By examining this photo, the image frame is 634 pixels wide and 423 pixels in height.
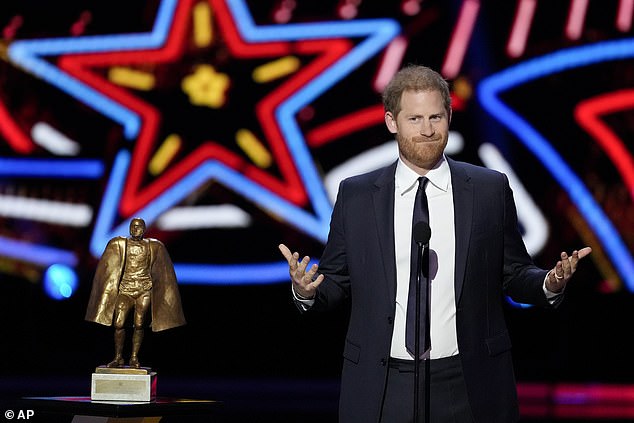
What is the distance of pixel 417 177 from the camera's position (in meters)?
2.64

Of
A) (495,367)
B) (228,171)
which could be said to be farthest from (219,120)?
(495,367)

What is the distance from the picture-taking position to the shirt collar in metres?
2.64

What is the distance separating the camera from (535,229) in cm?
573

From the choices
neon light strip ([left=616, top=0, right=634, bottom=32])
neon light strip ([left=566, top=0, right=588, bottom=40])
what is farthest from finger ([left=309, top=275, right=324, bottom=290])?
neon light strip ([left=616, top=0, right=634, bottom=32])

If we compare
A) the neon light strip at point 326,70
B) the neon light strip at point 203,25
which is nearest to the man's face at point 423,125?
the neon light strip at point 326,70

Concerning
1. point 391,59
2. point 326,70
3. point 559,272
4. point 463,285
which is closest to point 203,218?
point 326,70

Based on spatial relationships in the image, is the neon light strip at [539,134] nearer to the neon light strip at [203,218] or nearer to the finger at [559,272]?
the neon light strip at [203,218]

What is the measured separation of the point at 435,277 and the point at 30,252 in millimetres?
4118

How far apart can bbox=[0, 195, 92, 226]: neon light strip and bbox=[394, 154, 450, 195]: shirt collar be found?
3759 mm

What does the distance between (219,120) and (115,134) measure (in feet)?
2.16

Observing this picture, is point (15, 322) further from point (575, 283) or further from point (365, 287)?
point (365, 287)

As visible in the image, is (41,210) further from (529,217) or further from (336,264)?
(336,264)

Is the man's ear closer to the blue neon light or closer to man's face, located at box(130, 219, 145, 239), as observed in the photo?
man's face, located at box(130, 219, 145, 239)

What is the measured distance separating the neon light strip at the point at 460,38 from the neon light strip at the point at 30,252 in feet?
8.50
